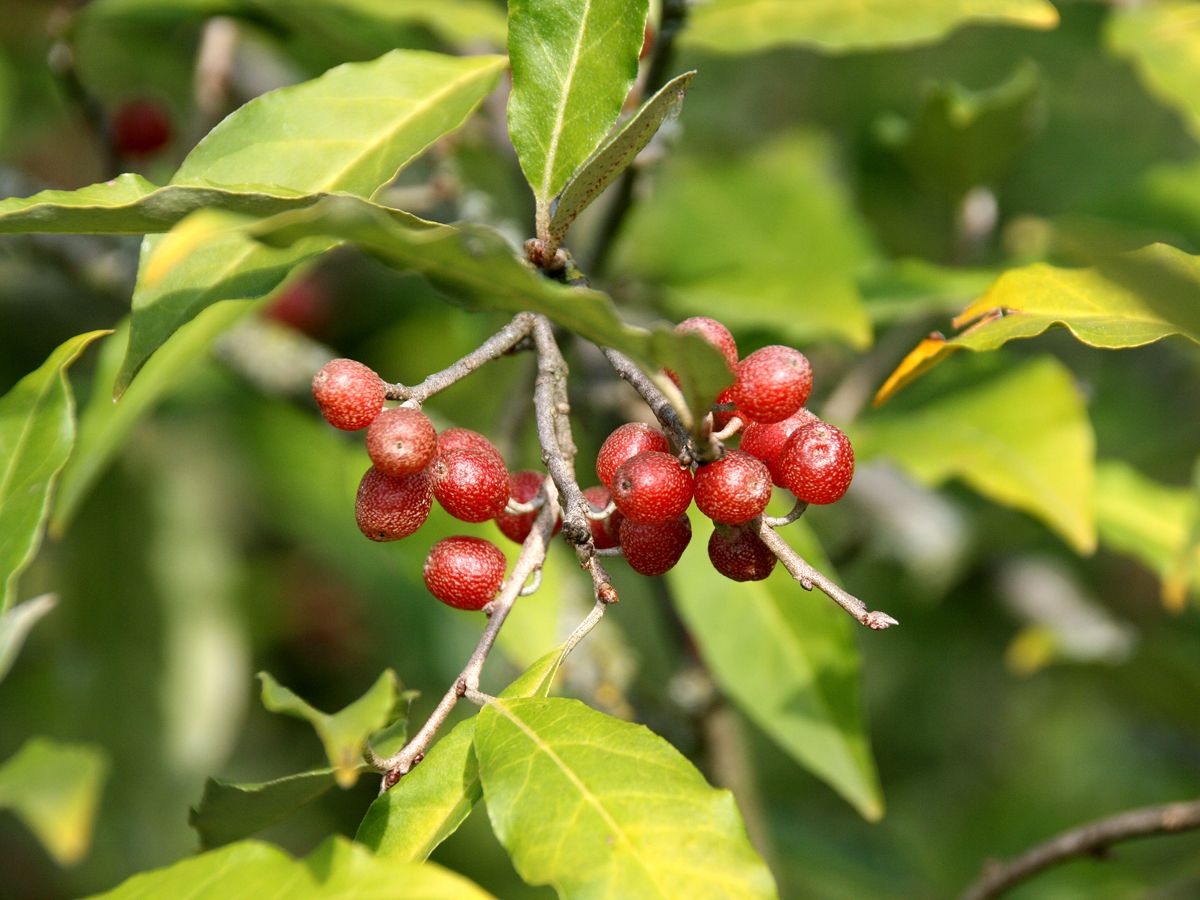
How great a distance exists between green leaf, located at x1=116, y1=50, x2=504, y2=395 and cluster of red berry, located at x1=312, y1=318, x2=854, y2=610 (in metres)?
0.17

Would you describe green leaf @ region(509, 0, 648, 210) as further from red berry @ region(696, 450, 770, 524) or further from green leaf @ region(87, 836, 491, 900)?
green leaf @ region(87, 836, 491, 900)

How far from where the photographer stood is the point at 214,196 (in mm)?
931

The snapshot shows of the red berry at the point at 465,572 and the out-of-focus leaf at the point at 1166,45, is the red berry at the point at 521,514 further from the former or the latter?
the out-of-focus leaf at the point at 1166,45

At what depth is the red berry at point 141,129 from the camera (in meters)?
2.88

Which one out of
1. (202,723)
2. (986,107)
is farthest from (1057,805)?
(202,723)

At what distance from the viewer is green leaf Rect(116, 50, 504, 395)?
3.44ft

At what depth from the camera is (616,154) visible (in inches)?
40.9

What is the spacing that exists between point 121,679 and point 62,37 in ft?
5.15

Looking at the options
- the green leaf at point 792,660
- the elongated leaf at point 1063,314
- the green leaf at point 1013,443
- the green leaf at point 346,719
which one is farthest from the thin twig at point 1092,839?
the green leaf at point 346,719

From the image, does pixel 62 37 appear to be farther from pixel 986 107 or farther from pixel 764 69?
pixel 764 69

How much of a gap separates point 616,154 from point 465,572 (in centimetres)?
39

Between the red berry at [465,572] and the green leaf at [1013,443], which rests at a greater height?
the red berry at [465,572]

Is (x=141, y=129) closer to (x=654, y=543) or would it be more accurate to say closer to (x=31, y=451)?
(x=31, y=451)

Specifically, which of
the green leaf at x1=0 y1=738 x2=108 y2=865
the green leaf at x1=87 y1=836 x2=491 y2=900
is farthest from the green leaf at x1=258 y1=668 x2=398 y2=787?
the green leaf at x1=0 y1=738 x2=108 y2=865
